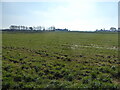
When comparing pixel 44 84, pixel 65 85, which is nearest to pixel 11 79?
pixel 44 84

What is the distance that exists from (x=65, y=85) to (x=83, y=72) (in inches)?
86.2

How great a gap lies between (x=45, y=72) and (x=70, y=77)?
5.39 feet

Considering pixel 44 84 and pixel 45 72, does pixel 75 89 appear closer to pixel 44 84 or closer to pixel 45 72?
pixel 44 84

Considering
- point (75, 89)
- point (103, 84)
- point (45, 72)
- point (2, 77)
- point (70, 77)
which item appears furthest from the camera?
point (45, 72)

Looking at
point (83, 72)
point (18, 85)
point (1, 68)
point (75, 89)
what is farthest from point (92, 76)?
point (1, 68)

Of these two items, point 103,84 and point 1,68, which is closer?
point 103,84

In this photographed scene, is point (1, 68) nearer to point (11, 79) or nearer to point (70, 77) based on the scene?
point (11, 79)

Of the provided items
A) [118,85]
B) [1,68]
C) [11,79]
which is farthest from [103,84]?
[1,68]

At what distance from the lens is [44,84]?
5496 mm

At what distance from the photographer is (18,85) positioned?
5.33 m

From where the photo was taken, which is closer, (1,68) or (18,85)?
(18,85)

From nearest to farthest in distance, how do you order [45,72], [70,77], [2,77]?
[2,77], [70,77], [45,72]

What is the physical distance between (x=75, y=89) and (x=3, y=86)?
10.5 ft

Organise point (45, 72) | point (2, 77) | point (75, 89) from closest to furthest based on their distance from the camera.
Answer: point (75, 89) < point (2, 77) < point (45, 72)
